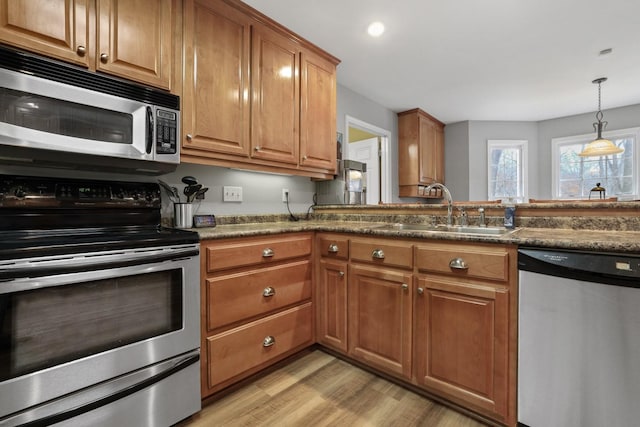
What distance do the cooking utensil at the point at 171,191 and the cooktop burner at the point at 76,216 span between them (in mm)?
121

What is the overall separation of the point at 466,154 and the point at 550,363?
423 cm

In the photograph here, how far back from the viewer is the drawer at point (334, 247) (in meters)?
1.86

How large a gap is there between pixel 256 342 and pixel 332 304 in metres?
0.54

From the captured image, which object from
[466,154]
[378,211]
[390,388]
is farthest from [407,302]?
[466,154]

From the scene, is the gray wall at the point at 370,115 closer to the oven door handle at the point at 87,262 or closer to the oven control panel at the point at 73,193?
the oven control panel at the point at 73,193

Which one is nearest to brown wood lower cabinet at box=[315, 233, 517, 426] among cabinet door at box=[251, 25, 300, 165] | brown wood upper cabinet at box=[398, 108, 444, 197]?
cabinet door at box=[251, 25, 300, 165]

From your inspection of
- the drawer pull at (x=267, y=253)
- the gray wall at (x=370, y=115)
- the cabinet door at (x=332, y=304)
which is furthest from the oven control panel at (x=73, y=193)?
the gray wall at (x=370, y=115)

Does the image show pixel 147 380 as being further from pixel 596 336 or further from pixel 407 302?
pixel 596 336

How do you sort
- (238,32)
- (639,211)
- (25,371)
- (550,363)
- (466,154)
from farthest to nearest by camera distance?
(466,154)
(238,32)
(639,211)
(550,363)
(25,371)

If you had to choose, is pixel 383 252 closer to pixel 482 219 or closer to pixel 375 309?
pixel 375 309

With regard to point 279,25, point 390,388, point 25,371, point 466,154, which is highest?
point 279,25

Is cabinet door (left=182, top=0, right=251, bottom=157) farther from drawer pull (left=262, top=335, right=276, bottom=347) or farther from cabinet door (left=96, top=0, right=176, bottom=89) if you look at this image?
drawer pull (left=262, top=335, right=276, bottom=347)

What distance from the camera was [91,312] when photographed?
3.68 feet

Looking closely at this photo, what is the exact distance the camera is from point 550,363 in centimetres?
117
